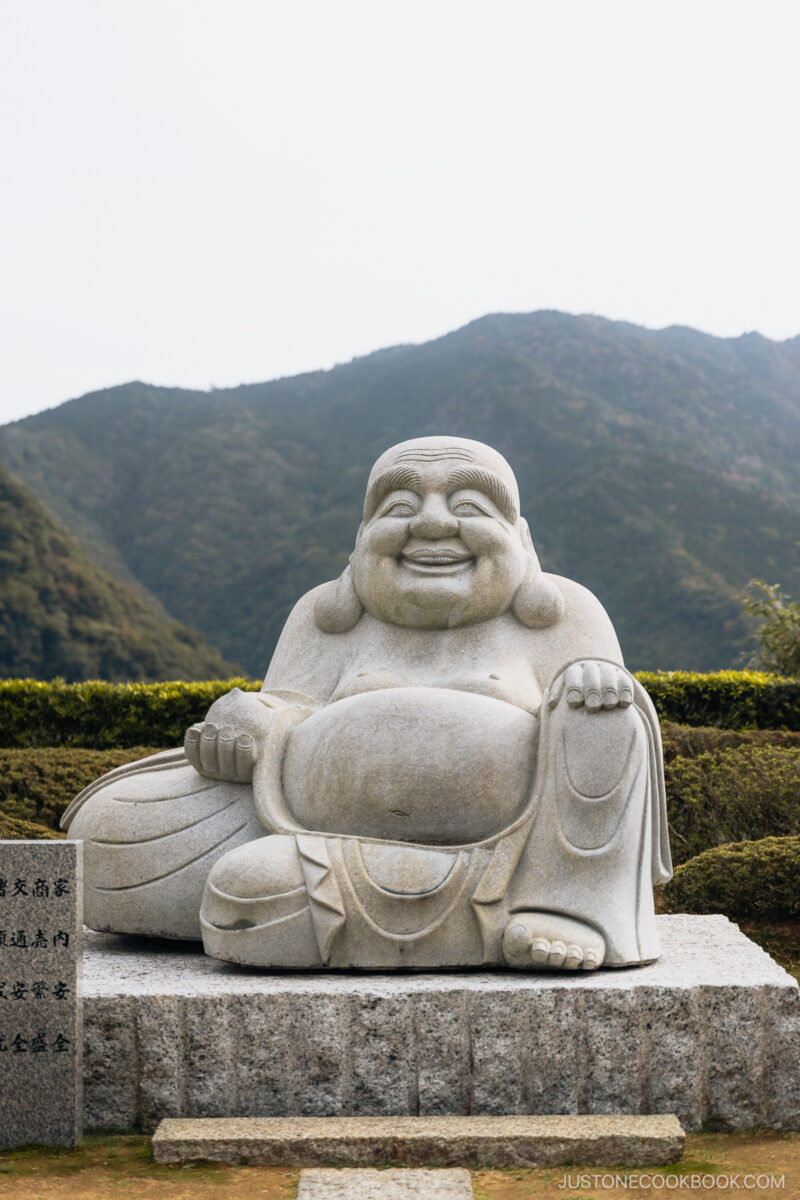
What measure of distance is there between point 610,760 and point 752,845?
9.04 ft

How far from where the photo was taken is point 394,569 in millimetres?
4359

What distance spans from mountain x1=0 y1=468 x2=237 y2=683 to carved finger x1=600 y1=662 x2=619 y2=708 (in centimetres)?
1822

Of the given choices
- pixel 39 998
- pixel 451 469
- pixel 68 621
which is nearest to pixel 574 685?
pixel 451 469

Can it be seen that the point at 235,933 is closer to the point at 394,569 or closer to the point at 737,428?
the point at 394,569

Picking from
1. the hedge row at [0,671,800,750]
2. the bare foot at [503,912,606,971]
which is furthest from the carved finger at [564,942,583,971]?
the hedge row at [0,671,800,750]

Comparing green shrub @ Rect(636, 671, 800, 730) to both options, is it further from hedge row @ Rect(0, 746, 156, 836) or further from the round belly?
the round belly

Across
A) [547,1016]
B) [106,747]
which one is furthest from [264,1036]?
[106,747]

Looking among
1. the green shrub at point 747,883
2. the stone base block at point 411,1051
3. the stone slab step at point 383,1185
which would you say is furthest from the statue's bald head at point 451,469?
the green shrub at point 747,883

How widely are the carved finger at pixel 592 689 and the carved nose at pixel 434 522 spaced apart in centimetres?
85

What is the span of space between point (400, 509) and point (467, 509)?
0.24 m

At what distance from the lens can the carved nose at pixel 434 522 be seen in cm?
428

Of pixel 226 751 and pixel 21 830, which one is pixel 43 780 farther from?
pixel 226 751

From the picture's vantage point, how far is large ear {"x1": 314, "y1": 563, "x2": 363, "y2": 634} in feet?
14.8

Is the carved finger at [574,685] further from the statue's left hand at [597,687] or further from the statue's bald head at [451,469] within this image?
the statue's bald head at [451,469]
